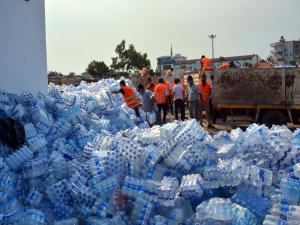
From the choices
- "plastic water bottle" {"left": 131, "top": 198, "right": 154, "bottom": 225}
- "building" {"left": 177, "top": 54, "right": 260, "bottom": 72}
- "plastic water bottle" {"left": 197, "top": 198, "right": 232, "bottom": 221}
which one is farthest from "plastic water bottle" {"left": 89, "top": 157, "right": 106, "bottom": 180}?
"building" {"left": 177, "top": 54, "right": 260, "bottom": 72}

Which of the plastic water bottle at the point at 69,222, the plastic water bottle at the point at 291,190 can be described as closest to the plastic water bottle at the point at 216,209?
the plastic water bottle at the point at 291,190

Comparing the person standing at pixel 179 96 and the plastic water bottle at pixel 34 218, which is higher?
the person standing at pixel 179 96

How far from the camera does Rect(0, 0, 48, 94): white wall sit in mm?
7203

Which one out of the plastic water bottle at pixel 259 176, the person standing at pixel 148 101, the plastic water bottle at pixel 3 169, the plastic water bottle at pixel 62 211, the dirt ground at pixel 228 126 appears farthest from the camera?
the person standing at pixel 148 101

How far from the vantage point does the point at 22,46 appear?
25.2ft

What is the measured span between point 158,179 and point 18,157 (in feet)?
6.38

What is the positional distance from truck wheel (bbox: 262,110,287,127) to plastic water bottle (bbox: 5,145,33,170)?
7624mm

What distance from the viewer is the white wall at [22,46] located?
7203 millimetres

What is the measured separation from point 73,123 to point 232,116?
A: 19.3 ft

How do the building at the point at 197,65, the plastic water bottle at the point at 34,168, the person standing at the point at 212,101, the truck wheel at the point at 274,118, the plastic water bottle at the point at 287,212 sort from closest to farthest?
the plastic water bottle at the point at 287,212, the plastic water bottle at the point at 34,168, the truck wheel at the point at 274,118, the person standing at the point at 212,101, the building at the point at 197,65

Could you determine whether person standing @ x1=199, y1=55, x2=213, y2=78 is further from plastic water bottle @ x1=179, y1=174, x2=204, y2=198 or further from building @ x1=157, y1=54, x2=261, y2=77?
plastic water bottle @ x1=179, y1=174, x2=204, y2=198

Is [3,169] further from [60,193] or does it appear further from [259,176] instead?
[259,176]

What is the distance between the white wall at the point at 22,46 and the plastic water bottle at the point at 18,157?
2.10 m

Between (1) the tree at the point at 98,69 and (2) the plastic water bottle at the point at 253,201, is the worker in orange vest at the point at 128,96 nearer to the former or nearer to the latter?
(2) the plastic water bottle at the point at 253,201
